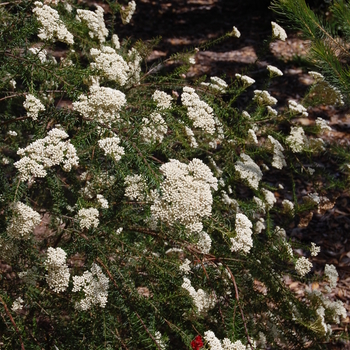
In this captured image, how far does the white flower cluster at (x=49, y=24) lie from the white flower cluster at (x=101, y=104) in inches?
18.0

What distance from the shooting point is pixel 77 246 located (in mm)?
2148

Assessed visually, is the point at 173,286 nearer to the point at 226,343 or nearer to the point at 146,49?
the point at 226,343

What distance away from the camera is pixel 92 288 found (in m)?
1.87

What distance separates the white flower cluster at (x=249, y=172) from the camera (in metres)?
2.49

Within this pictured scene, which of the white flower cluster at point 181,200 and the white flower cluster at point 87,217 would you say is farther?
the white flower cluster at point 87,217

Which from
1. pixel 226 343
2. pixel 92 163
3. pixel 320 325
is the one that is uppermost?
pixel 92 163

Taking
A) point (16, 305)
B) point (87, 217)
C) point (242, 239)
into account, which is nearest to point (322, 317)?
point (242, 239)

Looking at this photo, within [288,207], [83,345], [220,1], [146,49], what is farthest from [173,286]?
[220,1]

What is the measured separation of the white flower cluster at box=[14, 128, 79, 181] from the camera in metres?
1.67

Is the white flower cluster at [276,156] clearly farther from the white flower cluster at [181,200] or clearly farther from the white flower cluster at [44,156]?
the white flower cluster at [44,156]

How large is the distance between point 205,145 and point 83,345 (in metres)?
1.42

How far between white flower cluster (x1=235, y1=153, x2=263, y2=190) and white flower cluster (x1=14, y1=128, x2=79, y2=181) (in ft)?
3.63

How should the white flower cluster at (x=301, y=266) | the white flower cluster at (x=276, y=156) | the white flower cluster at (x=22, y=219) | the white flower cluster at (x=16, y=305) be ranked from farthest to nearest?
the white flower cluster at (x=276, y=156)
the white flower cluster at (x=301, y=266)
the white flower cluster at (x=16, y=305)
the white flower cluster at (x=22, y=219)

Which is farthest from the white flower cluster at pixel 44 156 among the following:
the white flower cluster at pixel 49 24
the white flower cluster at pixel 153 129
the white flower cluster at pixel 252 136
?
the white flower cluster at pixel 252 136
